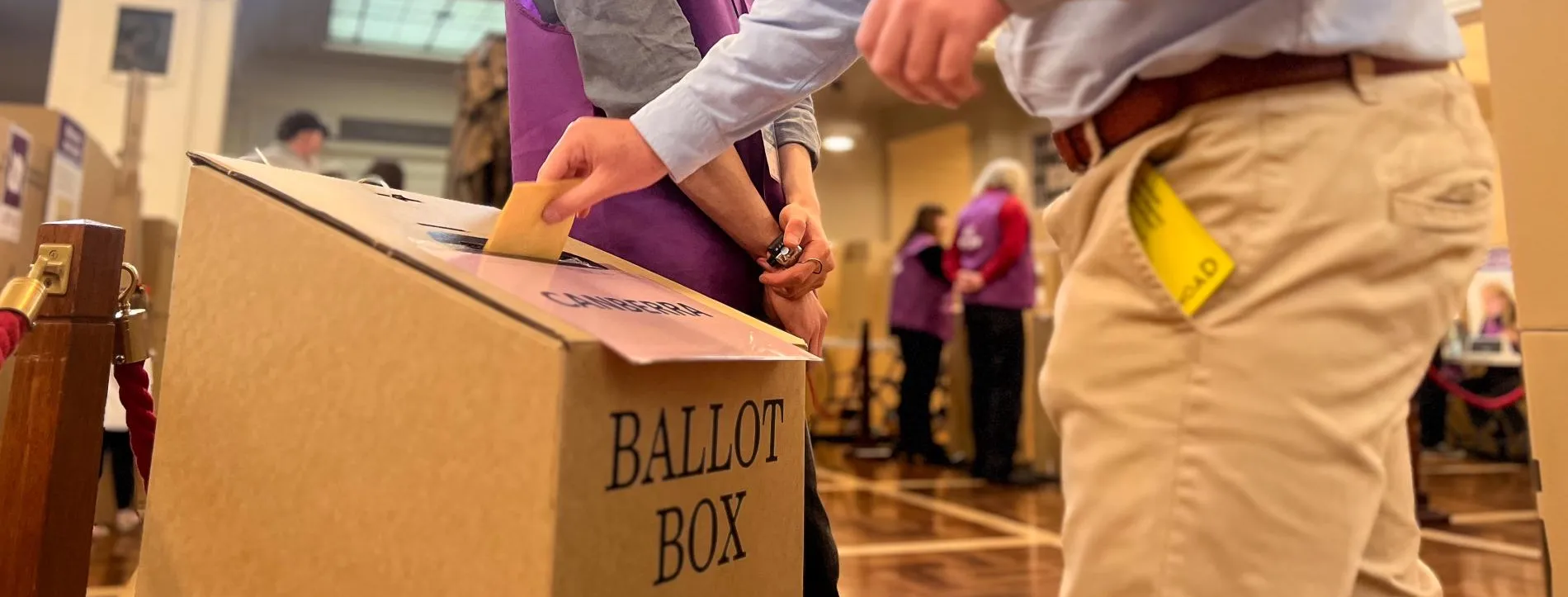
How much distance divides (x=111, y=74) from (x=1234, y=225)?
17.0 feet

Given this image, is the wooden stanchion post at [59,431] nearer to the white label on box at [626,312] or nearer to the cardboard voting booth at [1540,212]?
the white label on box at [626,312]

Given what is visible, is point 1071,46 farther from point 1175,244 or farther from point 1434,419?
point 1434,419

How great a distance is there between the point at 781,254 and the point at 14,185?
164 cm

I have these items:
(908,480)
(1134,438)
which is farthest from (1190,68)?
(908,480)

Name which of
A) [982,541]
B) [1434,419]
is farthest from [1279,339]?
[1434,419]

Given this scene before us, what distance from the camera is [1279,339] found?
451 mm

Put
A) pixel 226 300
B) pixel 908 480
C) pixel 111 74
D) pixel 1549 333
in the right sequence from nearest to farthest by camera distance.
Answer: pixel 226 300, pixel 1549 333, pixel 908 480, pixel 111 74

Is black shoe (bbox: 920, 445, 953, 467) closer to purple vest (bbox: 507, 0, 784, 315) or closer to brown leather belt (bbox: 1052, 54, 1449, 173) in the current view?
purple vest (bbox: 507, 0, 784, 315)

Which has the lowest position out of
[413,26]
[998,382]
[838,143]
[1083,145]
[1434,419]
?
[1434,419]

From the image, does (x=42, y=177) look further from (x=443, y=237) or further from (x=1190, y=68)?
(x=1190, y=68)

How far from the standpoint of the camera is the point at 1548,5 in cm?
109

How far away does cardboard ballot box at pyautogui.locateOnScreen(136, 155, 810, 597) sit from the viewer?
46cm

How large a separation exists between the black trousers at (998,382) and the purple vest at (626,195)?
259 centimetres

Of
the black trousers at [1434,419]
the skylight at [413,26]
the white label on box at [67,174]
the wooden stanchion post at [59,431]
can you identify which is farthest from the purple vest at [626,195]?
the black trousers at [1434,419]
